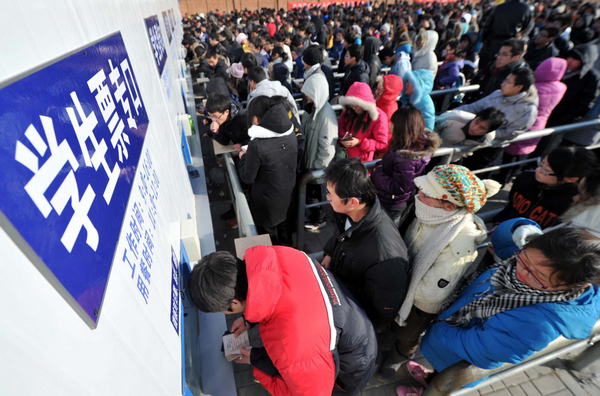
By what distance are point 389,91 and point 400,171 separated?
1.68m

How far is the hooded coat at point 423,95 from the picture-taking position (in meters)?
3.78

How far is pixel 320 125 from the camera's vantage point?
340 cm

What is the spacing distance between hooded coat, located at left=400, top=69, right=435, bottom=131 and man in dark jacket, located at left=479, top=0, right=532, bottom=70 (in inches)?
116

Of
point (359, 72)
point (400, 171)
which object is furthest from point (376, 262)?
point (359, 72)

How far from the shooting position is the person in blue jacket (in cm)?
133

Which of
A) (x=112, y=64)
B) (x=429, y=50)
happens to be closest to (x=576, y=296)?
(x=112, y=64)

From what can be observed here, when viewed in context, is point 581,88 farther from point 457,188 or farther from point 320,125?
point 457,188

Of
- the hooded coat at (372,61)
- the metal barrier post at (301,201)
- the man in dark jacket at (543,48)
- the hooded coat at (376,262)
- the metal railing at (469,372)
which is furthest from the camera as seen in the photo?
the man in dark jacket at (543,48)

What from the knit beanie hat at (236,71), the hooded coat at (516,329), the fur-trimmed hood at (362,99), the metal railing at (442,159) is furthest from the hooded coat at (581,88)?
the knit beanie hat at (236,71)

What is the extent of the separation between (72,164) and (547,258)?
192cm

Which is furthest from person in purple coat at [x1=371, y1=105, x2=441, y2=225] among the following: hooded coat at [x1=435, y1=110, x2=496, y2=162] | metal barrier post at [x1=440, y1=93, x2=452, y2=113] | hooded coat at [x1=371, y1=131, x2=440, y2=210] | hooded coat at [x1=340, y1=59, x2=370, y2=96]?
metal barrier post at [x1=440, y1=93, x2=452, y2=113]

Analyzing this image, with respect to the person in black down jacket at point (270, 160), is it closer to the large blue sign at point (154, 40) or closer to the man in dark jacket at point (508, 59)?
the large blue sign at point (154, 40)

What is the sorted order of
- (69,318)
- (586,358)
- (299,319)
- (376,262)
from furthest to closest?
(586,358) → (376,262) → (299,319) → (69,318)

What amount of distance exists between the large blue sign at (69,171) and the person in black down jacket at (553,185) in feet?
9.45
